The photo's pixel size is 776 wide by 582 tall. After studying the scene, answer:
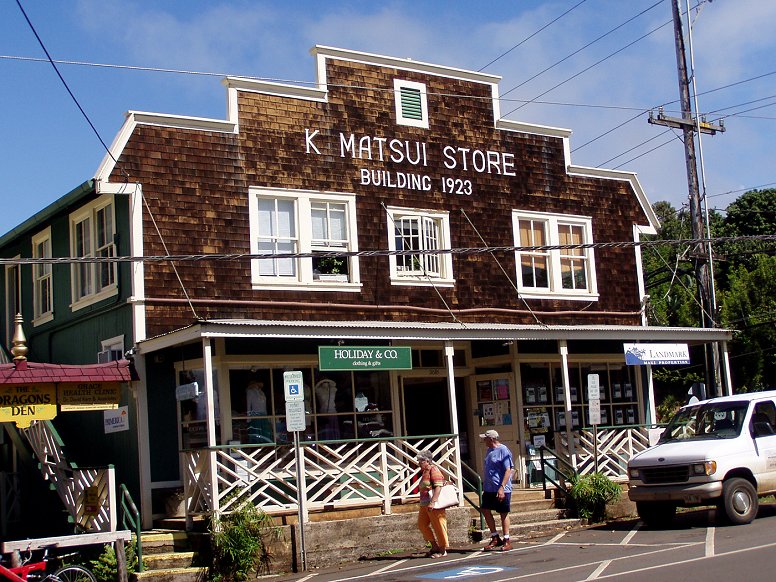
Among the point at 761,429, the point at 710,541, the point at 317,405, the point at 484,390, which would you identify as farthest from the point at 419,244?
the point at 710,541

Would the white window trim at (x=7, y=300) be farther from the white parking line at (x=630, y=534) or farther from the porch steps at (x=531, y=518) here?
the white parking line at (x=630, y=534)

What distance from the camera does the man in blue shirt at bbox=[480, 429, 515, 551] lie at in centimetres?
1550

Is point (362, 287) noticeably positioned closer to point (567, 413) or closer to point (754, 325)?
point (567, 413)

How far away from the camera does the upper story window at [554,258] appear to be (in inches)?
862

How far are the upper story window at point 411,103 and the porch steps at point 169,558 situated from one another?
9.48m

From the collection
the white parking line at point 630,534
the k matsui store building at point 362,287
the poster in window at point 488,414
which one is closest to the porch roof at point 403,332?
the k matsui store building at point 362,287

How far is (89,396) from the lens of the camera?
15945 millimetres

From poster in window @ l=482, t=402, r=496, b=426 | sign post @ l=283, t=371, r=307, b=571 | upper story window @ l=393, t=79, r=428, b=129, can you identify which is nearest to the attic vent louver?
upper story window @ l=393, t=79, r=428, b=129

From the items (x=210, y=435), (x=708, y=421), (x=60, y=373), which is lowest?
(x=708, y=421)

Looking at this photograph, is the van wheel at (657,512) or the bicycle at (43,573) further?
the van wheel at (657,512)

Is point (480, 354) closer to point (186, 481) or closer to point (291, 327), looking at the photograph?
point (291, 327)

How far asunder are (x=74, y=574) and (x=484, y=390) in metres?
10.5

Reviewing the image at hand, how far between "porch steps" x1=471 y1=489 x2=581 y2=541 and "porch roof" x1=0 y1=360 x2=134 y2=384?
6.39 m

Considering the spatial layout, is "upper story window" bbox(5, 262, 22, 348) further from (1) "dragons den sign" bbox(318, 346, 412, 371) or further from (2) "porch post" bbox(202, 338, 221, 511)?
(1) "dragons den sign" bbox(318, 346, 412, 371)
